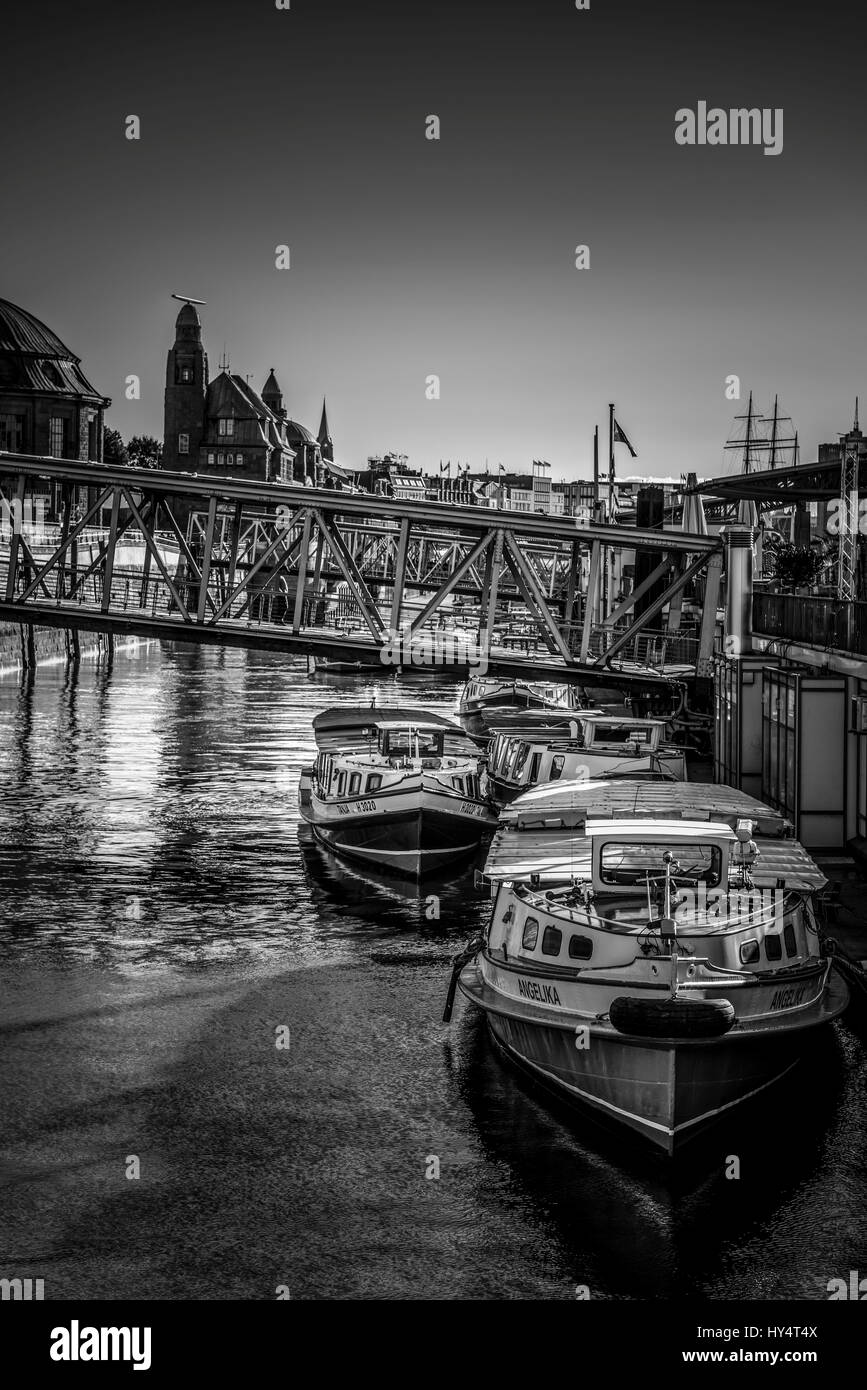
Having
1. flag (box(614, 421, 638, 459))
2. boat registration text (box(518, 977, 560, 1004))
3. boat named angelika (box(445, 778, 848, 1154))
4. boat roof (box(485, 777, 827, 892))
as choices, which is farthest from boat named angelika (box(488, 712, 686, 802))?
flag (box(614, 421, 638, 459))

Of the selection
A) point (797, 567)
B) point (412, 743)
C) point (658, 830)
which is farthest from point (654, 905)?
point (797, 567)

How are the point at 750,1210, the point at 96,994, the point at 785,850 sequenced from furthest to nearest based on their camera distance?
the point at 96,994, the point at 785,850, the point at 750,1210

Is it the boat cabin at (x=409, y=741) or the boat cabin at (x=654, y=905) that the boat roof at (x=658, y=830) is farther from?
the boat cabin at (x=409, y=741)

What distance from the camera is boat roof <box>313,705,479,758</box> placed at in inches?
1837

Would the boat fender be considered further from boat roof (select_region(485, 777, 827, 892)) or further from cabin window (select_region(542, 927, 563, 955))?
boat roof (select_region(485, 777, 827, 892))

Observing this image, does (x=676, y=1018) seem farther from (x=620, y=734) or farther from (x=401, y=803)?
(x=620, y=734)

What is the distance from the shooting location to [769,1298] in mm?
15789

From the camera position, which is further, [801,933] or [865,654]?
[865,654]

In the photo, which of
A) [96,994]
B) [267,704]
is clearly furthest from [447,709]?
[96,994]

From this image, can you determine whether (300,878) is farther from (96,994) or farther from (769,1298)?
(769,1298)

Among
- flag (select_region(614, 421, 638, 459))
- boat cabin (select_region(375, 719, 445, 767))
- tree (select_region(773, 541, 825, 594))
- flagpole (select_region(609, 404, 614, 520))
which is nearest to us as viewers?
boat cabin (select_region(375, 719, 445, 767))

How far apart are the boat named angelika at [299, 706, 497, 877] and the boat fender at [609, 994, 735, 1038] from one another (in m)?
19.9

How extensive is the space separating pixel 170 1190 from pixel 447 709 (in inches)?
2681

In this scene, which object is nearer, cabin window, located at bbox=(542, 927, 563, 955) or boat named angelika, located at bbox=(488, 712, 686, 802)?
cabin window, located at bbox=(542, 927, 563, 955)
